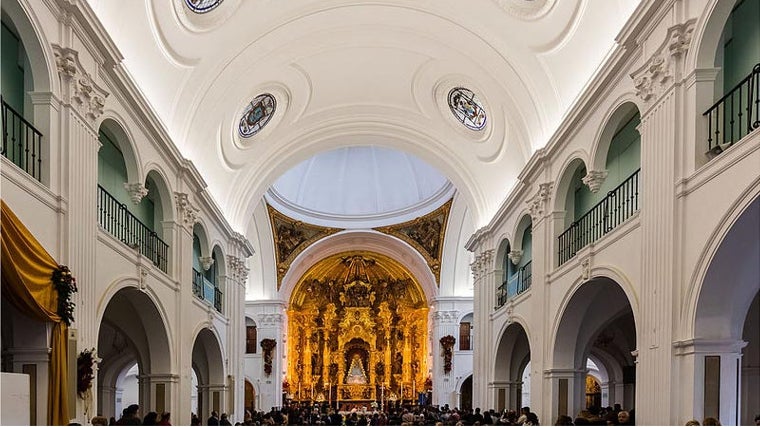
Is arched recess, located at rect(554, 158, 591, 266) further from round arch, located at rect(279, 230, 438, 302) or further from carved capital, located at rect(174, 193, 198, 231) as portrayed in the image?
round arch, located at rect(279, 230, 438, 302)

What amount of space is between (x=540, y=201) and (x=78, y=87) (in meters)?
9.66

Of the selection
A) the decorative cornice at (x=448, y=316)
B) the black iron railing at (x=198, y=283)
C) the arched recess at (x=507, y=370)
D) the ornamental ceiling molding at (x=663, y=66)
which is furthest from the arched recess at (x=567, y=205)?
the decorative cornice at (x=448, y=316)

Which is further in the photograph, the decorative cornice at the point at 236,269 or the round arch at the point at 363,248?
the round arch at the point at 363,248

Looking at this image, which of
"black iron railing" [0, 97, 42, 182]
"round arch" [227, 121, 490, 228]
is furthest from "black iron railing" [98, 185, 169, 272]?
"round arch" [227, 121, 490, 228]

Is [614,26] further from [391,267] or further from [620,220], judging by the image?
[391,267]

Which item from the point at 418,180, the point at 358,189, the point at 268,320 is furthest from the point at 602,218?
the point at 268,320

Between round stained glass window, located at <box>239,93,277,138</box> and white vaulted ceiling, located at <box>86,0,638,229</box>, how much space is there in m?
0.25

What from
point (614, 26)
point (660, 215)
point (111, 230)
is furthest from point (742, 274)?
point (111, 230)

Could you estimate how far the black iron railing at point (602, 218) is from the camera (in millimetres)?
12719

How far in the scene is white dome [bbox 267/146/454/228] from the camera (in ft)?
108

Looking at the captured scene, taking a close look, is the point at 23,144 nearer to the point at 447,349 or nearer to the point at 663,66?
the point at 663,66

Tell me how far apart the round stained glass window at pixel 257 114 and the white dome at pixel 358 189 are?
37.4 feet

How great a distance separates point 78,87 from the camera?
10836 mm

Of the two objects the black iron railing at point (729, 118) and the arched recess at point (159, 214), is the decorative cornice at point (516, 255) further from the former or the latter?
the black iron railing at point (729, 118)
